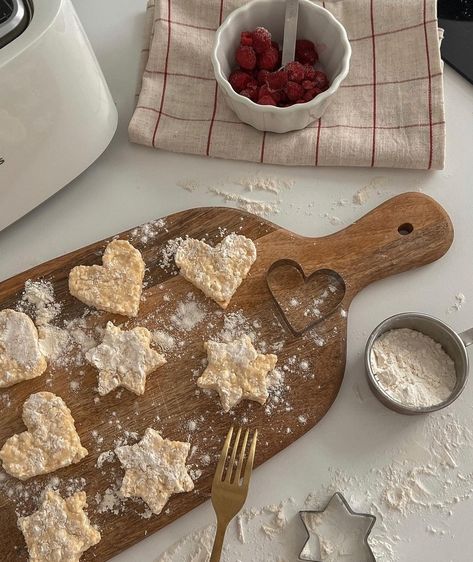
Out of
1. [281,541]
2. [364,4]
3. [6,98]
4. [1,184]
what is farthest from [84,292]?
[364,4]

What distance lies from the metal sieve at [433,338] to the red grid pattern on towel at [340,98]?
36 cm

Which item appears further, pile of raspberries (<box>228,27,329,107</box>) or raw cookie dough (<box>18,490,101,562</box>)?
pile of raspberries (<box>228,27,329,107</box>)

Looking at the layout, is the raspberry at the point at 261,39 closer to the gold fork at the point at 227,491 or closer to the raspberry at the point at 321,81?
the raspberry at the point at 321,81

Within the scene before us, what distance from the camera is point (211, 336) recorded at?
46.2 inches

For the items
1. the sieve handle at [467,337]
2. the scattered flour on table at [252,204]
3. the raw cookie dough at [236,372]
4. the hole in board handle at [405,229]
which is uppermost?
the scattered flour on table at [252,204]

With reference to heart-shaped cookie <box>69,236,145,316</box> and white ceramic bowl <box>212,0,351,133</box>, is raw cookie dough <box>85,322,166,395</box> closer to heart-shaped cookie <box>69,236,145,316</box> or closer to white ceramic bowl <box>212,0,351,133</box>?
heart-shaped cookie <box>69,236,145,316</box>

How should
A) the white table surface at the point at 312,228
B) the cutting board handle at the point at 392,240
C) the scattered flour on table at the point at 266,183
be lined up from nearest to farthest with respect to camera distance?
1. the white table surface at the point at 312,228
2. the cutting board handle at the point at 392,240
3. the scattered flour on table at the point at 266,183

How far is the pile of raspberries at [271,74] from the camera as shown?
49.9 inches

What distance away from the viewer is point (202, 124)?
1357 millimetres

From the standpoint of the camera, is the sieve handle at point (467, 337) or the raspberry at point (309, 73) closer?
the sieve handle at point (467, 337)

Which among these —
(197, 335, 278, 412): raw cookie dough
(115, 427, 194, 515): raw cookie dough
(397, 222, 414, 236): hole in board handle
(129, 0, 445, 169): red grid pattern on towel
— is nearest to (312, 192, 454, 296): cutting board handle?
(397, 222, 414, 236): hole in board handle

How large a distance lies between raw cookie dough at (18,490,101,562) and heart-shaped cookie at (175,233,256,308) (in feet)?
1.39

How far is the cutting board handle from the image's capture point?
4.02 ft

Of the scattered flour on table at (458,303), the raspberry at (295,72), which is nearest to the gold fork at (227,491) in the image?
the scattered flour on table at (458,303)
